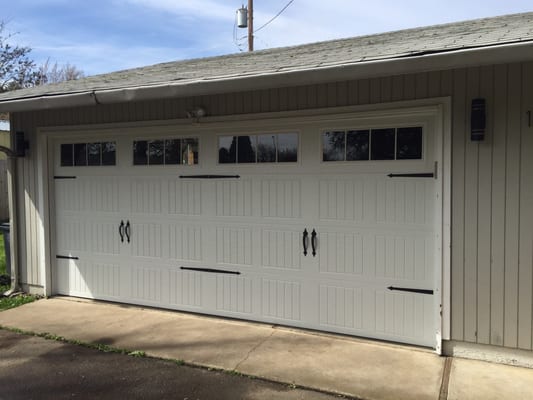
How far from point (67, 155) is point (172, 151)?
165 cm

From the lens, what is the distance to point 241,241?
475 cm

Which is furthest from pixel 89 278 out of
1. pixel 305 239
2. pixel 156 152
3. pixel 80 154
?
pixel 305 239

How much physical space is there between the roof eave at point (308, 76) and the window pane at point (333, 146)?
2.88 ft

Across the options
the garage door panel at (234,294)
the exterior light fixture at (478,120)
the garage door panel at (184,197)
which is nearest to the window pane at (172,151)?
the garage door panel at (184,197)

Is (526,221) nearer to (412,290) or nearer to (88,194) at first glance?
(412,290)

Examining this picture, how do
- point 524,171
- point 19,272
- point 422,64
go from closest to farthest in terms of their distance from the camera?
point 422,64, point 524,171, point 19,272

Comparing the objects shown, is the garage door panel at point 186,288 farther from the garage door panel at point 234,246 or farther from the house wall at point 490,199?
the house wall at point 490,199

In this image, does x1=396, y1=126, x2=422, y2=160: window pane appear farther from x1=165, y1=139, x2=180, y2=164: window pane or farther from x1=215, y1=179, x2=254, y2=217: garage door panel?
x1=165, y1=139, x2=180, y2=164: window pane

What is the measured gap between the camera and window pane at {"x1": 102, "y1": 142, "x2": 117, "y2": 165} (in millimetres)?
5421

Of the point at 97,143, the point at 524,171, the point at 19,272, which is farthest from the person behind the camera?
the point at 19,272

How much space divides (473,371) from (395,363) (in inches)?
23.0

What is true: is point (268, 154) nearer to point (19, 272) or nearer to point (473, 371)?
point (473, 371)

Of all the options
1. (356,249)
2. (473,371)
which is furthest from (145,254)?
(473,371)

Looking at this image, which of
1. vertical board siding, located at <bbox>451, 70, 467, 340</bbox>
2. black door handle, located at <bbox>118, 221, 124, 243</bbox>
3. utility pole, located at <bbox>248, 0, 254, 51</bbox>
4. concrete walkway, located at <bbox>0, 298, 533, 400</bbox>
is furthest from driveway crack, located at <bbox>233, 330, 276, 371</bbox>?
utility pole, located at <bbox>248, 0, 254, 51</bbox>
